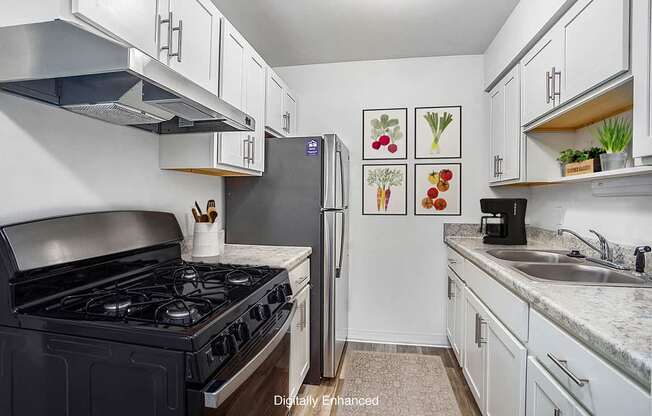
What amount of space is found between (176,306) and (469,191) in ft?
8.52

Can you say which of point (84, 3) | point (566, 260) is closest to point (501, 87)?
point (566, 260)

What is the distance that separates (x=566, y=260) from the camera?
183 cm

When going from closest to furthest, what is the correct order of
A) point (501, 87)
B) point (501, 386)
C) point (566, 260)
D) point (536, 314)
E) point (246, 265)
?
1. point (536, 314)
2. point (501, 386)
3. point (246, 265)
4. point (566, 260)
5. point (501, 87)

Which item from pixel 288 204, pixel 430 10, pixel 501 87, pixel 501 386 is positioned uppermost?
pixel 430 10

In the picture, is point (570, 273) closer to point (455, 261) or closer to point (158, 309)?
point (455, 261)

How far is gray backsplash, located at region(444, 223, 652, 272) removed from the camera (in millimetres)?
1555

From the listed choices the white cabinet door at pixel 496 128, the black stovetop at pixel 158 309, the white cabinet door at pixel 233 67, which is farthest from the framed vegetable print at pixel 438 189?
the black stovetop at pixel 158 309

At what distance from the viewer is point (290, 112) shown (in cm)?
289

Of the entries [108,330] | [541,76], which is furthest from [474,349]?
[108,330]

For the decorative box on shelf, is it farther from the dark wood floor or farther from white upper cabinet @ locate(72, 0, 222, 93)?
white upper cabinet @ locate(72, 0, 222, 93)

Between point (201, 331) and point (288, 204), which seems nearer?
point (201, 331)

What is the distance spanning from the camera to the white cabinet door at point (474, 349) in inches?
69.6

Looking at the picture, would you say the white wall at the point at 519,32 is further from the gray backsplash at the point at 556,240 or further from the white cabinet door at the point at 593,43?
the gray backsplash at the point at 556,240

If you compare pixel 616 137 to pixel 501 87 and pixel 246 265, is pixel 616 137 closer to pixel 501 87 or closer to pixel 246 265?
pixel 501 87
